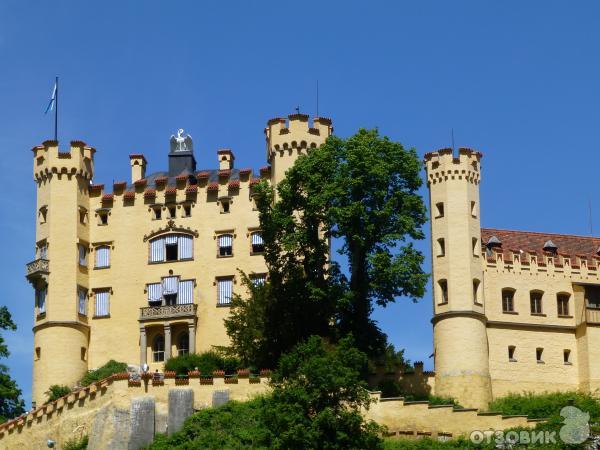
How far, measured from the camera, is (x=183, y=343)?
98.2 m

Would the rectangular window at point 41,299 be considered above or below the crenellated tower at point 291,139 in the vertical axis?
below

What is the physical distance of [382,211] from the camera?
8625cm

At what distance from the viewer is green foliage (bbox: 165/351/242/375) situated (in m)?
90.1

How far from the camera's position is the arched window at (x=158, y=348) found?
9788 cm

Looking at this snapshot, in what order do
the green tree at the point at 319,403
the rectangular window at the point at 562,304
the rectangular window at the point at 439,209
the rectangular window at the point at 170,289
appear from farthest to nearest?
1. the rectangular window at the point at 170,289
2. the rectangular window at the point at 562,304
3. the rectangular window at the point at 439,209
4. the green tree at the point at 319,403

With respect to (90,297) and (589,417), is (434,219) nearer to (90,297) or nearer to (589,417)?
(589,417)

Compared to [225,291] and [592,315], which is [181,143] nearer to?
[225,291]

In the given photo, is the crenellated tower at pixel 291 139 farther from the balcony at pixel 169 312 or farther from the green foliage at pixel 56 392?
the green foliage at pixel 56 392

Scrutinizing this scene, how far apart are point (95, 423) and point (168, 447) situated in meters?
4.84

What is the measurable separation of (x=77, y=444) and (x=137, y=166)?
23820mm

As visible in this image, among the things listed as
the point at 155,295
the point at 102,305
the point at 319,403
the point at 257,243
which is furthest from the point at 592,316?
the point at 102,305

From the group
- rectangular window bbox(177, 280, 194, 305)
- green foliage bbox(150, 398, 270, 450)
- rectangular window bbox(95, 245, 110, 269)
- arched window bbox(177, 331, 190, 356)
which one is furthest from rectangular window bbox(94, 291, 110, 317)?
green foliage bbox(150, 398, 270, 450)

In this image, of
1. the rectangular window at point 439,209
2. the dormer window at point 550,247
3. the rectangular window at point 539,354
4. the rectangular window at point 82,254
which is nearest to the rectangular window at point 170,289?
the rectangular window at point 82,254

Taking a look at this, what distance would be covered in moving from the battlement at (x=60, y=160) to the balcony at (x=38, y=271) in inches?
199
